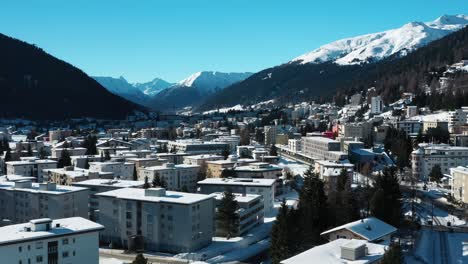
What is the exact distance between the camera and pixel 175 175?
4341cm

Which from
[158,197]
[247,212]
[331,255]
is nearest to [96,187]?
[158,197]

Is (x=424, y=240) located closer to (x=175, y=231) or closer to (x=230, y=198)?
(x=230, y=198)

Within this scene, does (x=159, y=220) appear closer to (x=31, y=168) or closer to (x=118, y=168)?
(x=118, y=168)

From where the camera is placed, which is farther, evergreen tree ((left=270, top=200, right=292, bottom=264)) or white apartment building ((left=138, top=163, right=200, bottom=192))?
white apartment building ((left=138, top=163, right=200, bottom=192))

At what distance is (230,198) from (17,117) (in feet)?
301

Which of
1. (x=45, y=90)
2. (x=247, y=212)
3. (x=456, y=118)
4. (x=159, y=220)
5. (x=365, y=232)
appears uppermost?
(x=45, y=90)

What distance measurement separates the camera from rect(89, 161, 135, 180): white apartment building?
4612 cm

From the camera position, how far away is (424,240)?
95.3ft

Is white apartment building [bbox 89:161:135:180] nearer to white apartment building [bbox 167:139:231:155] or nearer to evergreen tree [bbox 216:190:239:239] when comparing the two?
white apartment building [bbox 167:139:231:155]

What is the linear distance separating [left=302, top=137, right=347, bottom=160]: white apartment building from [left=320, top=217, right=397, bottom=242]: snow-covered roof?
97.6ft

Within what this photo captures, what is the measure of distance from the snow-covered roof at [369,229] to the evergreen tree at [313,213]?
1.27 metres

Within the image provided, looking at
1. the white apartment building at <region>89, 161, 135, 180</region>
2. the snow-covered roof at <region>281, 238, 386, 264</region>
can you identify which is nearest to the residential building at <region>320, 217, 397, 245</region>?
the snow-covered roof at <region>281, 238, 386, 264</region>

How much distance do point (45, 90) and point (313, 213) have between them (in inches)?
4167

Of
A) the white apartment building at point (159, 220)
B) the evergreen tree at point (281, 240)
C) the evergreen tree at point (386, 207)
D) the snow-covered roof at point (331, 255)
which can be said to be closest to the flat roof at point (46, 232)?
the white apartment building at point (159, 220)
